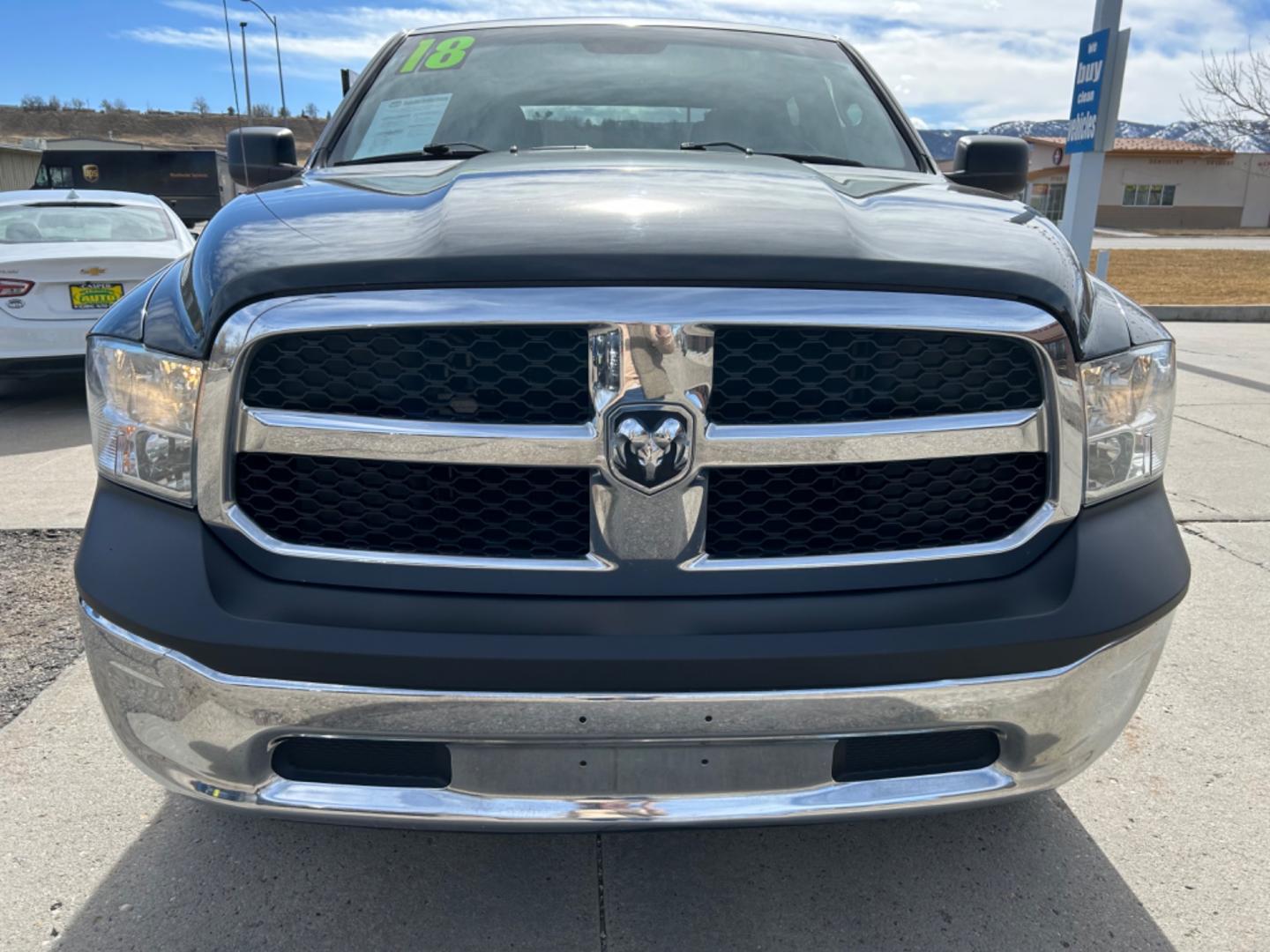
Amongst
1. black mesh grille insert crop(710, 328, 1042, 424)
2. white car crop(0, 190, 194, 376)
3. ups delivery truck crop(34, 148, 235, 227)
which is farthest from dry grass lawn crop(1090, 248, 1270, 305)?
ups delivery truck crop(34, 148, 235, 227)

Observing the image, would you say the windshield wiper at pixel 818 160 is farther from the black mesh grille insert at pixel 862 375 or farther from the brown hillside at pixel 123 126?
the brown hillside at pixel 123 126

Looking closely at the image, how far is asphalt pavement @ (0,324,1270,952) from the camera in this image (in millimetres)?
1907

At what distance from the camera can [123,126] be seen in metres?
89.9

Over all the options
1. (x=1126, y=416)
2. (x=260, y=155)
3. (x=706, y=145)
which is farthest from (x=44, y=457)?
(x=1126, y=416)

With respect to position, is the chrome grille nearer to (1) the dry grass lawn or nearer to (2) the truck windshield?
(2) the truck windshield

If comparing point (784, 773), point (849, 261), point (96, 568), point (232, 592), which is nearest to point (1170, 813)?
point (784, 773)

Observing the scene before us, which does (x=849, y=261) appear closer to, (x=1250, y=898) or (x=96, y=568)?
(x=96, y=568)

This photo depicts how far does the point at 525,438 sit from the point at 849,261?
22.7 inches

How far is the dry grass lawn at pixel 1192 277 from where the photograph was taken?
14.3 m

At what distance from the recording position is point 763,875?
207 cm

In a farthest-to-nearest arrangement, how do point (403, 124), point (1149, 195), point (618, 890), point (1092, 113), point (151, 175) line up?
point (1149, 195) → point (151, 175) → point (1092, 113) → point (403, 124) → point (618, 890)

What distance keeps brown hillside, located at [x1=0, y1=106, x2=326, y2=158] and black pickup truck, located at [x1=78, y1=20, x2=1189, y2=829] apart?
286 ft

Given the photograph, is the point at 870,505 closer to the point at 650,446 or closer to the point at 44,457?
the point at 650,446

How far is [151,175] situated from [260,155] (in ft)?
65.6
